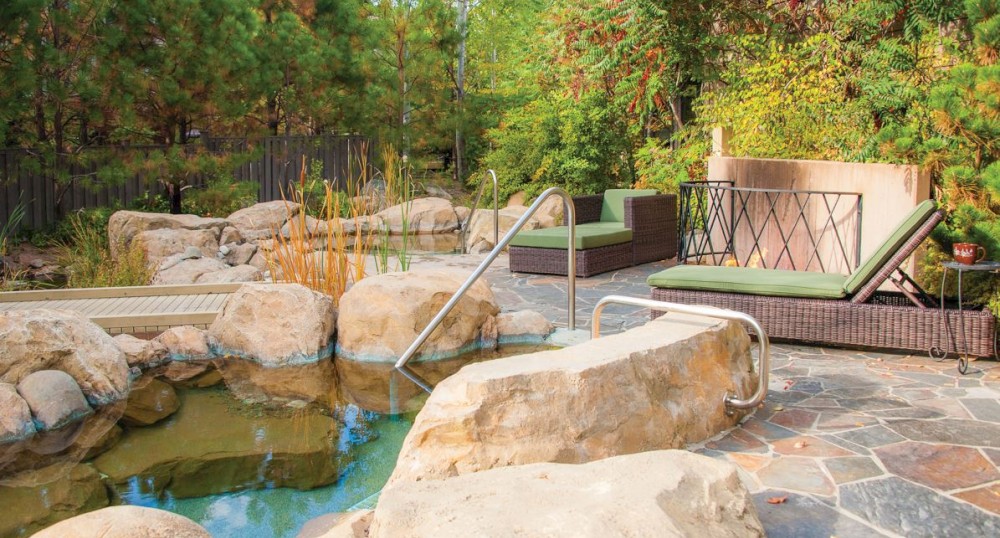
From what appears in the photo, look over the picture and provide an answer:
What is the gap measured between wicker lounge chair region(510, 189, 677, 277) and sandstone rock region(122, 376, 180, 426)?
3.83m

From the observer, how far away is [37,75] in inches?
467

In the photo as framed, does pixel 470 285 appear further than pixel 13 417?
Yes

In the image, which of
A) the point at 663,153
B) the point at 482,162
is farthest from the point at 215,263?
the point at 482,162

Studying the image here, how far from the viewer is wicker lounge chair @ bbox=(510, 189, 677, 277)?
344 inches

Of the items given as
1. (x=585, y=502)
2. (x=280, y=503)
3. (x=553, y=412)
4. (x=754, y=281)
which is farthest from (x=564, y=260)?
(x=585, y=502)

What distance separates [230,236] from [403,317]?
6.61 meters

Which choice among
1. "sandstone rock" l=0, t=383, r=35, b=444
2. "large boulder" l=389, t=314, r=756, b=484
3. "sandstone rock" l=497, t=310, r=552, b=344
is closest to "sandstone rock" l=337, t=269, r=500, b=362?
"sandstone rock" l=497, t=310, r=552, b=344

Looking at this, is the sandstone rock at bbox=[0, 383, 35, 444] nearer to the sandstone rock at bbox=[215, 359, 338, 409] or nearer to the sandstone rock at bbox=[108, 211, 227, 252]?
the sandstone rock at bbox=[215, 359, 338, 409]

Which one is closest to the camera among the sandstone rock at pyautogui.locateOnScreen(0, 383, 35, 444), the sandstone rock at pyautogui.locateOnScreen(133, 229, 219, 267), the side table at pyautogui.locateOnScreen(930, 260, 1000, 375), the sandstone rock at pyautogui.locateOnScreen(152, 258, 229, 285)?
the sandstone rock at pyautogui.locateOnScreen(0, 383, 35, 444)

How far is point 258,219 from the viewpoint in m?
13.8

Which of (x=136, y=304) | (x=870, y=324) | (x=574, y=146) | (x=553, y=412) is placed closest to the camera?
(x=553, y=412)

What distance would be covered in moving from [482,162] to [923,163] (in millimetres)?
13632

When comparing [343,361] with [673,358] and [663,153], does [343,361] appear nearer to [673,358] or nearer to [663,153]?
[673,358]

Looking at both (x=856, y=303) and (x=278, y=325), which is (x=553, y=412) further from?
(x=278, y=325)
